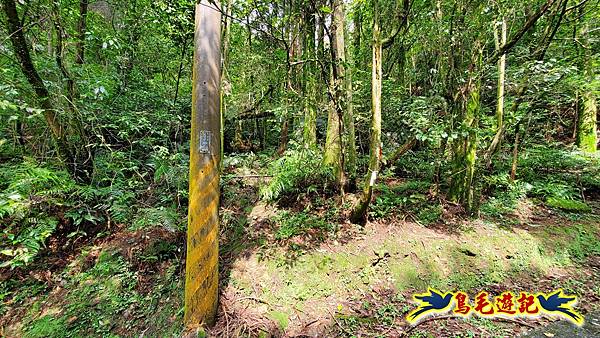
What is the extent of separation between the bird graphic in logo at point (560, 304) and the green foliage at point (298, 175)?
3.34 metres

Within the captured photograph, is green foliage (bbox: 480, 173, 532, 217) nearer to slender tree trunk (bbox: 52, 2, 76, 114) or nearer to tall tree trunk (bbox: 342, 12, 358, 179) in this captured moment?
tall tree trunk (bbox: 342, 12, 358, 179)

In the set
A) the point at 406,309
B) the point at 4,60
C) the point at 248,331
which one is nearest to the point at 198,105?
the point at 248,331

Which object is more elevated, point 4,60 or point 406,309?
point 4,60

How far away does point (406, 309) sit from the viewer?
314 cm

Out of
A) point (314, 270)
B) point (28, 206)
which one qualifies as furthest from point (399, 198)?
point (28, 206)

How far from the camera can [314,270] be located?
12.1 ft

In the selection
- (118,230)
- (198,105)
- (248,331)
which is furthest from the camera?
(118,230)

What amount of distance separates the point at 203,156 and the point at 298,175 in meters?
2.34

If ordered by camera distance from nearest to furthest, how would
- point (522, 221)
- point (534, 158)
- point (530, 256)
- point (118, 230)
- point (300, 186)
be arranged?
point (530, 256), point (118, 230), point (522, 221), point (300, 186), point (534, 158)

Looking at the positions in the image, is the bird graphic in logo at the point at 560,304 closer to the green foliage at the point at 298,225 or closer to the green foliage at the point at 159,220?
the green foliage at the point at 298,225

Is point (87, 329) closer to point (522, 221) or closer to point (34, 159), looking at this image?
point (34, 159)

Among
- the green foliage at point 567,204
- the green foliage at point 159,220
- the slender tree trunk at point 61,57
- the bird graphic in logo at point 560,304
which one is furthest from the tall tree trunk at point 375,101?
the slender tree trunk at point 61,57

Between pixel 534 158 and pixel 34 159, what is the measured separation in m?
10.3

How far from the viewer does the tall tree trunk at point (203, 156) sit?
8.88ft
